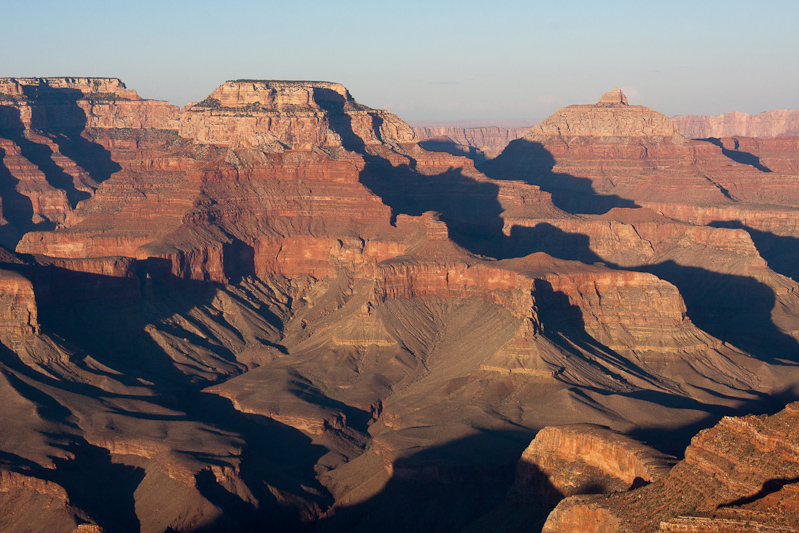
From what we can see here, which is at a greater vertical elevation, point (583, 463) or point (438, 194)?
point (438, 194)

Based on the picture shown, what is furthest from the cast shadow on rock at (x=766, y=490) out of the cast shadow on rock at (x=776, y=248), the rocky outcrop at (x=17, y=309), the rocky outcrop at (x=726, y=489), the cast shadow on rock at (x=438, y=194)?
the cast shadow on rock at (x=776, y=248)

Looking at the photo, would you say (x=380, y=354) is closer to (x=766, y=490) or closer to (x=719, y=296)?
(x=719, y=296)

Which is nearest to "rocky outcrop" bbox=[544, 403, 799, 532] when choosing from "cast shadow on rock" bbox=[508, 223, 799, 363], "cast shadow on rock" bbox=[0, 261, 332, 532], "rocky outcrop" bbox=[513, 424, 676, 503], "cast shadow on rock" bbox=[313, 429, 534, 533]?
"rocky outcrop" bbox=[513, 424, 676, 503]

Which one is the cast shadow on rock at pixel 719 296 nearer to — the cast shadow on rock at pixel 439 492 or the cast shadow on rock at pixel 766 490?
the cast shadow on rock at pixel 439 492

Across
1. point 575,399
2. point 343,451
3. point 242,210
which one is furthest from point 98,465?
point 242,210

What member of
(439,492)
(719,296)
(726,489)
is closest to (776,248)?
(719,296)

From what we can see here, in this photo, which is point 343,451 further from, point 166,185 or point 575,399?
point 166,185

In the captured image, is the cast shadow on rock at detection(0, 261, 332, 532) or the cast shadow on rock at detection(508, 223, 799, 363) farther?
the cast shadow on rock at detection(508, 223, 799, 363)

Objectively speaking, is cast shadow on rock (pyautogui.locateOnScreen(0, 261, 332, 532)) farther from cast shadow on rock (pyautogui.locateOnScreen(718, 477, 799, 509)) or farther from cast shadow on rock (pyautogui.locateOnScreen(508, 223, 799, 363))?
cast shadow on rock (pyautogui.locateOnScreen(508, 223, 799, 363))
